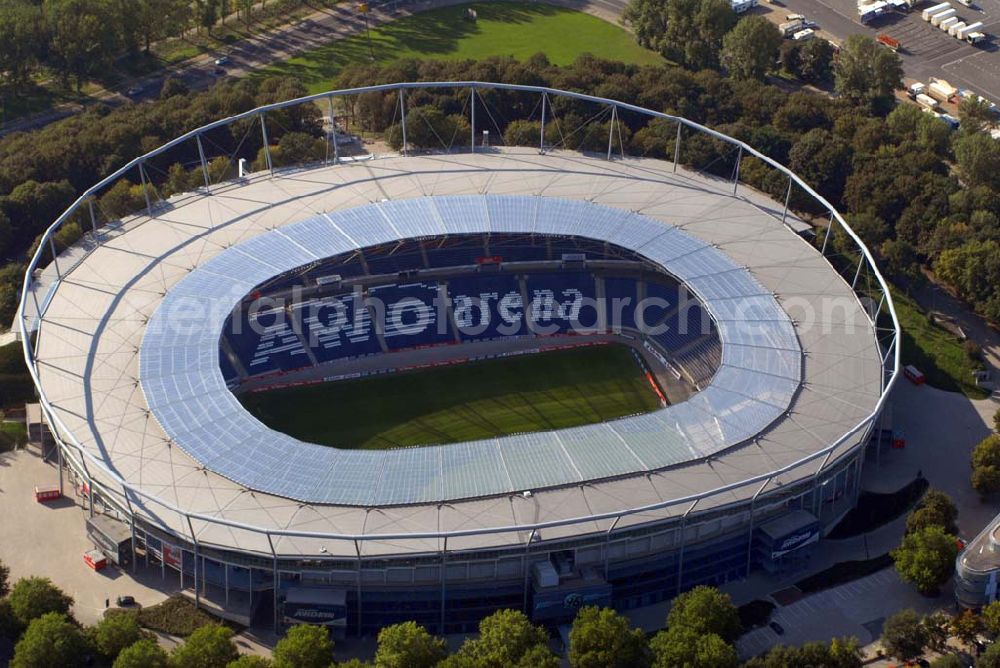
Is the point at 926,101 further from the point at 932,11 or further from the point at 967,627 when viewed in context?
the point at 967,627

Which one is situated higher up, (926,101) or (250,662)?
(926,101)

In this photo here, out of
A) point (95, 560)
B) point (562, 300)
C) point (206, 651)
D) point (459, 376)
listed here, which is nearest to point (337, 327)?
point (459, 376)

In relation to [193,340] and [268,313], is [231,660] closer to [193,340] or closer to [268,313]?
[193,340]

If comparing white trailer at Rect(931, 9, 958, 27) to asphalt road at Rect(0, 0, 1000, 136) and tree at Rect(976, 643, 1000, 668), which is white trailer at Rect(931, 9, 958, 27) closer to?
asphalt road at Rect(0, 0, 1000, 136)

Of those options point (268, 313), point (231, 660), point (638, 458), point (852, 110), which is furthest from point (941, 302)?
point (231, 660)

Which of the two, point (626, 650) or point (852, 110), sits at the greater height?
point (852, 110)

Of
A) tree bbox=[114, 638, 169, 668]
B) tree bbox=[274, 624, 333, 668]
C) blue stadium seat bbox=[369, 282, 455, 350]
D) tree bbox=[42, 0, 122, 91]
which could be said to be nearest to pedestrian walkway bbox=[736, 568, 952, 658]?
tree bbox=[274, 624, 333, 668]
